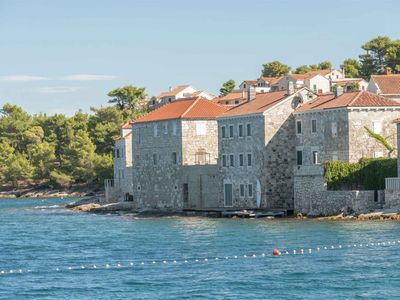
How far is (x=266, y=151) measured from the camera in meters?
81.7

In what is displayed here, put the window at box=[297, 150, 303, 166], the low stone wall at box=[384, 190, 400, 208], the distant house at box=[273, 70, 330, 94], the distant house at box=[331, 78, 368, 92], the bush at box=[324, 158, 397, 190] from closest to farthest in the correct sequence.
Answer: the low stone wall at box=[384, 190, 400, 208], the bush at box=[324, 158, 397, 190], the window at box=[297, 150, 303, 166], the distant house at box=[331, 78, 368, 92], the distant house at box=[273, 70, 330, 94]

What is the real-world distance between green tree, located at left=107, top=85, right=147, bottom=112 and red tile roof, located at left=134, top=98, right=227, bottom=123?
78.3 metres

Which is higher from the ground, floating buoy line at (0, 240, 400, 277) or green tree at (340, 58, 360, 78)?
green tree at (340, 58, 360, 78)

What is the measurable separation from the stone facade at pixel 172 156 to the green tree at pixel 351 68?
267 feet

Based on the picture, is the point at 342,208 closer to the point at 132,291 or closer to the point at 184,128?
the point at 184,128

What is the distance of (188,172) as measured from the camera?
291 ft

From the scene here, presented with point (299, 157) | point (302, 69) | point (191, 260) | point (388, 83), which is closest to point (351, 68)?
point (302, 69)

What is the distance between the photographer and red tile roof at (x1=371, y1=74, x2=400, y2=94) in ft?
339

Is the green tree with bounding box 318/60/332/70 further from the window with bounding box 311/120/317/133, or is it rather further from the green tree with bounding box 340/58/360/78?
the window with bounding box 311/120/317/133

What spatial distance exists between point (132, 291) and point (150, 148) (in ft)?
170

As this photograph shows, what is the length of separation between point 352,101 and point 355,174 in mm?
5464

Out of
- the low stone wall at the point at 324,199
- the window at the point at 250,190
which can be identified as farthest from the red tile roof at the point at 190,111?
the low stone wall at the point at 324,199

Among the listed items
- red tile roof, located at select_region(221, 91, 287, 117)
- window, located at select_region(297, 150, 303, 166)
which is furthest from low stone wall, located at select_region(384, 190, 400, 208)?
red tile roof, located at select_region(221, 91, 287, 117)

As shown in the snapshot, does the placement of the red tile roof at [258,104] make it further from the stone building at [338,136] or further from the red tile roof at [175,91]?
the red tile roof at [175,91]
